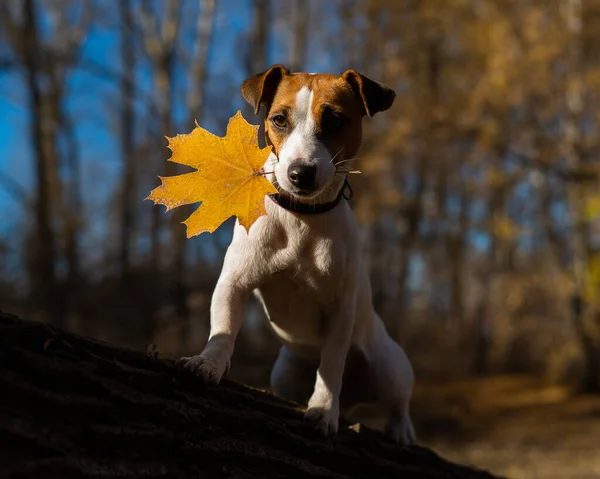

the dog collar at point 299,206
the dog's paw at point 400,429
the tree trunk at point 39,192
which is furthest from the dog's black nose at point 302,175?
the tree trunk at point 39,192

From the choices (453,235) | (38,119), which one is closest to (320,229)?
(38,119)

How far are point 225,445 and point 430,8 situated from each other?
1282cm

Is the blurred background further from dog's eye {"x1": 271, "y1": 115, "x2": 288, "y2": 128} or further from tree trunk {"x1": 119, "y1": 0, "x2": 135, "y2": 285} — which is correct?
dog's eye {"x1": 271, "y1": 115, "x2": 288, "y2": 128}

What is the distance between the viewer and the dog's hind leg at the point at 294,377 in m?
3.07

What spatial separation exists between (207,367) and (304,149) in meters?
0.83

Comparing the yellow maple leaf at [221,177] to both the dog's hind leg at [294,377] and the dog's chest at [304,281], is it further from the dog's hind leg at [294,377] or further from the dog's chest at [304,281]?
the dog's hind leg at [294,377]

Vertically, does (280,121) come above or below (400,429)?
above

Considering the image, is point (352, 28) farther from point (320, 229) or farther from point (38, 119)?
point (320, 229)

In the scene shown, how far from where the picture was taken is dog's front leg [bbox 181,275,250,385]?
2.08m

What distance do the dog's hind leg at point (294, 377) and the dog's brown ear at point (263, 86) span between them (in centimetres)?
122

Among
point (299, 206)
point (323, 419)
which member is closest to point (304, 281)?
point (299, 206)

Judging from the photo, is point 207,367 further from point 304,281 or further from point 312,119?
point 312,119

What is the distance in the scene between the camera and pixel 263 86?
248 cm

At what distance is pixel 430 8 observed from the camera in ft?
43.2
